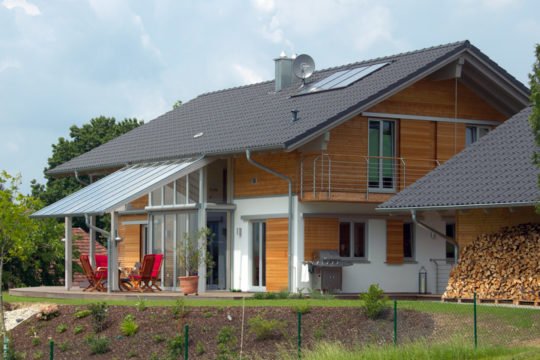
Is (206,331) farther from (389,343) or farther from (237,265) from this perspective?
(237,265)

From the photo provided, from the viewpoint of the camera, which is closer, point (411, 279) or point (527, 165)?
point (527, 165)

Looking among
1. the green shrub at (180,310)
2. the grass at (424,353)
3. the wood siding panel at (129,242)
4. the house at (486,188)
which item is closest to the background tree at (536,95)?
the grass at (424,353)

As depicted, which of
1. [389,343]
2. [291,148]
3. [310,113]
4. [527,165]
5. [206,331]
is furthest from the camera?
[310,113]

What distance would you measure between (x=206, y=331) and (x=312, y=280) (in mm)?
7676

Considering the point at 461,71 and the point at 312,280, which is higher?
the point at 461,71

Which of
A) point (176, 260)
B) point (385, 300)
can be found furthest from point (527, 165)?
point (176, 260)

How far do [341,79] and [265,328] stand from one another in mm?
12600

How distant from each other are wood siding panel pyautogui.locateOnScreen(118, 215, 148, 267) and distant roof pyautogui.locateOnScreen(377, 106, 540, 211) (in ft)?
34.7

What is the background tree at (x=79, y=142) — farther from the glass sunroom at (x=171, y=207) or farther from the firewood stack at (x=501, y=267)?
the firewood stack at (x=501, y=267)

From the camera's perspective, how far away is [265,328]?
22297mm

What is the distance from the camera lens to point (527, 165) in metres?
26.5

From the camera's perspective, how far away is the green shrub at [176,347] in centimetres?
2183

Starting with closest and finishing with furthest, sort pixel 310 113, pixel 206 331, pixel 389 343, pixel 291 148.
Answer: pixel 389 343 → pixel 206 331 → pixel 291 148 → pixel 310 113

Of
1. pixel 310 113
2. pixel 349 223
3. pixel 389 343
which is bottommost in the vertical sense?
pixel 389 343
